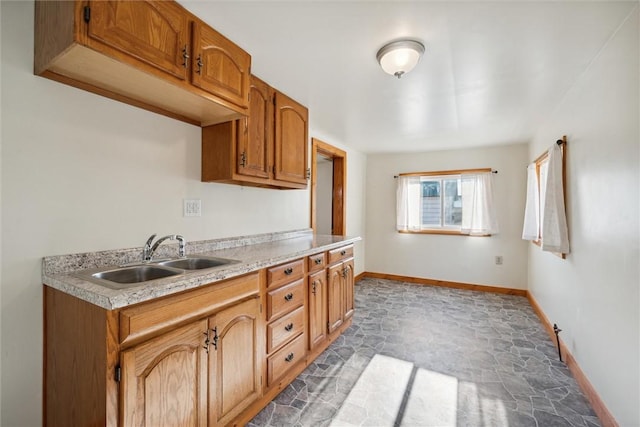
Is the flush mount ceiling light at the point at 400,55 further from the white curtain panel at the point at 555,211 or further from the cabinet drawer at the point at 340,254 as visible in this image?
the white curtain panel at the point at 555,211

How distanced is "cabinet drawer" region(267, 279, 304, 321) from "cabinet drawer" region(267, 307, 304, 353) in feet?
0.17

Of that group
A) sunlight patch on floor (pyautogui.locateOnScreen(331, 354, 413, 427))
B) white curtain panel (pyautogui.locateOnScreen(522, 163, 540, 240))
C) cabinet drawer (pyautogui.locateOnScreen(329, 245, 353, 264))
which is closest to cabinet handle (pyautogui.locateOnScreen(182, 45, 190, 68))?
cabinet drawer (pyautogui.locateOnScreen(329, 245, 353, 264))

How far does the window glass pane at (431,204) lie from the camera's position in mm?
4672

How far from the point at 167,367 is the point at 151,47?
137 cm

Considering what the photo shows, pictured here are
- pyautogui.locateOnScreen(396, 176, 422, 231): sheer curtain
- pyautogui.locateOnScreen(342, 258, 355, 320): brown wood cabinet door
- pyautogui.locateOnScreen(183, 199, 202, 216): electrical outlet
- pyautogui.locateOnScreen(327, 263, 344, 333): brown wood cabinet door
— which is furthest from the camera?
pyautogui.locateOnScreen(396, 176, 422, 231): sheer curtain

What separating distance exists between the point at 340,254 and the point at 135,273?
1.66m

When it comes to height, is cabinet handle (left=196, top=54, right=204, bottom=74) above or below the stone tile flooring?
above

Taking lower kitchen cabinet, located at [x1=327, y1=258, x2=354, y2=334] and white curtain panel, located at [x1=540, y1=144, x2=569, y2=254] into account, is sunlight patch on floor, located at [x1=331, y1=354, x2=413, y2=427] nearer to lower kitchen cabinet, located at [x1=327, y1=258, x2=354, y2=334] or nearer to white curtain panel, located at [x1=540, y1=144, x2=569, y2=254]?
lower kitchen cabinet, located at [x1=327, y1=258, x2=354, y2=334]

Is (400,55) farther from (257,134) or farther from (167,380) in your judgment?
(167,380)

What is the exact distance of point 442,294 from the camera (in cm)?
414

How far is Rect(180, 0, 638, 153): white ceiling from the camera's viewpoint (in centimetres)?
140

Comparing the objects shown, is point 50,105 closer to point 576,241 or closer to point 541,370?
point 576,241

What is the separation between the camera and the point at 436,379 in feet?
6.81

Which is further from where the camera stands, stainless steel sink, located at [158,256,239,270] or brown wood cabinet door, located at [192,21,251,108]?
stainless steel sink, located at [158,256,239,270]
